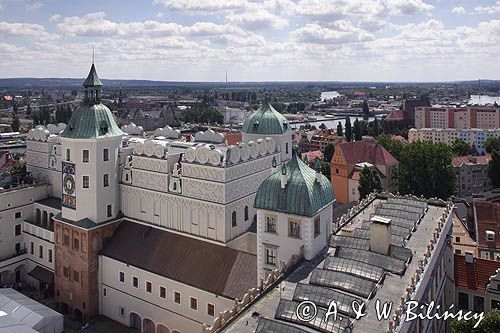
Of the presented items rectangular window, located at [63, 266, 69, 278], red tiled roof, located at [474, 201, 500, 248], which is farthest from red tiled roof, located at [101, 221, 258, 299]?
red tiled roof, located at [474, 201, 500, 248]

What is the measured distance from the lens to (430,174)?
75.4 m

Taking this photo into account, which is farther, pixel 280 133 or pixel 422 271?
pixel 280 133

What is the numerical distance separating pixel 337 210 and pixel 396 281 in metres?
49.4

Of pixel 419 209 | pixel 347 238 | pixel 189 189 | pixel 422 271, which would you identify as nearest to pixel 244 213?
pixel 189 189

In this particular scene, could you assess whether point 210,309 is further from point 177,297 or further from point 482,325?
point 482,325

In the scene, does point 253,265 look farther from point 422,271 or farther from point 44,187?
point 44,187

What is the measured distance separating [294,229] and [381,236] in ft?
18.7

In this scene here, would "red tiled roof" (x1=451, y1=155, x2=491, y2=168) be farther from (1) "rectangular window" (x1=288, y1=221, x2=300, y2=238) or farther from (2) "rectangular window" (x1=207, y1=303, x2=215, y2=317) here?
(1) "rectangular window" (x1=288, y1=221, x2=300, y2=238)

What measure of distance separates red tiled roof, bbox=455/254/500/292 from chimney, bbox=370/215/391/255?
13.6 meters

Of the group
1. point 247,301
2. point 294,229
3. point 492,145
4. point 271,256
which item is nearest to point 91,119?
point 271,256

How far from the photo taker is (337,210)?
78.4 meters

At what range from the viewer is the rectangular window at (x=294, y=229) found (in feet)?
108

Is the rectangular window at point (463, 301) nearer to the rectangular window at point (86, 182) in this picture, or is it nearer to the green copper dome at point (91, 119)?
the green copper dome at point (91, 119)

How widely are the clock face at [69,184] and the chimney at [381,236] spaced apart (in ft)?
93.6
